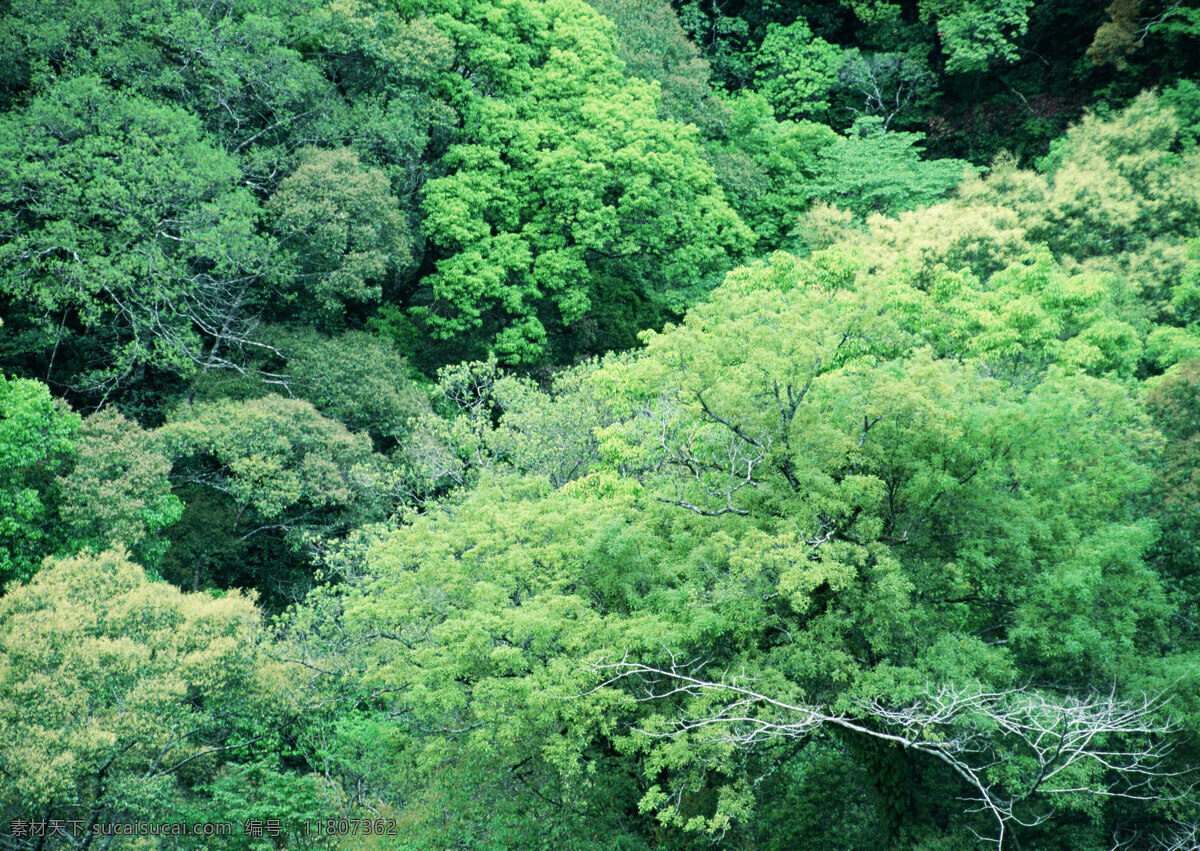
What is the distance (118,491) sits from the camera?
50.1ft

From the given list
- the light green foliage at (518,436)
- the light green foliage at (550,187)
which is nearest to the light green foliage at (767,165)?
the light green foliage at (550,187)

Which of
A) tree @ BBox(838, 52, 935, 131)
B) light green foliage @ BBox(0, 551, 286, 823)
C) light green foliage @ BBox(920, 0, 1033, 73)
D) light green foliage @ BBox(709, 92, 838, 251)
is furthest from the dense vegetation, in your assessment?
tree @ BBox(838, 52, 935, 131)

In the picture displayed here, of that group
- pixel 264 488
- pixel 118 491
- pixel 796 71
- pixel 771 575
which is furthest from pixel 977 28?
pixel 118 491

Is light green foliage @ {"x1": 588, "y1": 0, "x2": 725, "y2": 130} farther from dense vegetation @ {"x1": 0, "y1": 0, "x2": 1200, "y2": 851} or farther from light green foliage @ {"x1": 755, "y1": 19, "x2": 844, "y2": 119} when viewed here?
light green foliage @ {"x1": 755, "y1": 19, "x2": 844, "y2": 119}

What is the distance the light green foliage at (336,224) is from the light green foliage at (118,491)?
5194mm

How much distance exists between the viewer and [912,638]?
1083cm

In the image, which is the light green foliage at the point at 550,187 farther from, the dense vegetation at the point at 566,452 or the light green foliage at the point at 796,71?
the light green foliage at the point at 796,71

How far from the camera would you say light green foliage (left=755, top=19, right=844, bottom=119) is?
30.4 m

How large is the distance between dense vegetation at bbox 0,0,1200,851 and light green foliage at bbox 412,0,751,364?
0.53 ft

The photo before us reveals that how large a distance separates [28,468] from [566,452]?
956 centimetres

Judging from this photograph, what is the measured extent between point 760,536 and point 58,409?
12.8 m

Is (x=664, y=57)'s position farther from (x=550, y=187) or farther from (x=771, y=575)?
(x=771, y=575)

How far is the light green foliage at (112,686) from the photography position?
10547 millimetres

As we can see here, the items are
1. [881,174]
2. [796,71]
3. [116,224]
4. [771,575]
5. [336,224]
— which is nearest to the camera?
[771,575]
